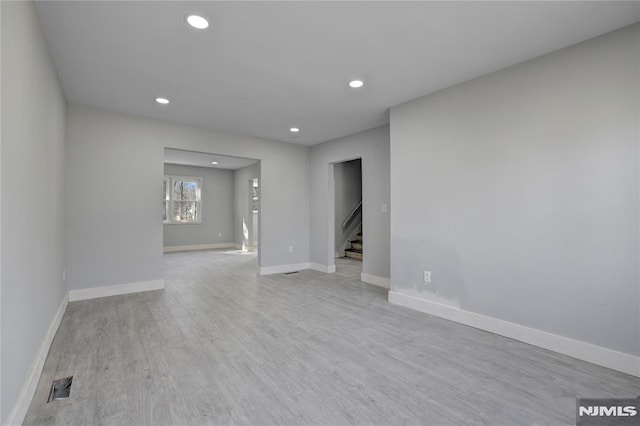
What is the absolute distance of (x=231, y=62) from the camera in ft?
8.96

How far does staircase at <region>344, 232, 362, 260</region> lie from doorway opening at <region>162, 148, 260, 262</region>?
2630mm

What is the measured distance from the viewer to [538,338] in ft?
8.47

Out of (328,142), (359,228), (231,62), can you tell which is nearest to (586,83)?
(231,62)

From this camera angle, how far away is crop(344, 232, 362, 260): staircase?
7409 millimetres

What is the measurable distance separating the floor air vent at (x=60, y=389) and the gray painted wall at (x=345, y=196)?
236 inches

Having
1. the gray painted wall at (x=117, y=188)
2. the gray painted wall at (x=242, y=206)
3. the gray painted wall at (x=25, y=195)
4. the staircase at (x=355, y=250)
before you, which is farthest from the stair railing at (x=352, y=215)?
the gray painted wall at (x=25, y=195)

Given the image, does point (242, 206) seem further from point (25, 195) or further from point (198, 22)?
point (25, 195)

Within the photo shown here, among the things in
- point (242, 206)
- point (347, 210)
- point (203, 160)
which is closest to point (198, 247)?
point (242, 206)

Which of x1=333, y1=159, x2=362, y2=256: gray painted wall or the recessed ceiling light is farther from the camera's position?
x1=333, y1=159, x2=362, y2=256: gray painted wall

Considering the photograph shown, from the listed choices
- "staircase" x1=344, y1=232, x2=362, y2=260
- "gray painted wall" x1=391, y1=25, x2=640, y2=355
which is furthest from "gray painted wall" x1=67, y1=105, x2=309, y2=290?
"staircase" x1=344, y1=232, x2=362, y2=260

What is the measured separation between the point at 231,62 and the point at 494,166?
2.67m

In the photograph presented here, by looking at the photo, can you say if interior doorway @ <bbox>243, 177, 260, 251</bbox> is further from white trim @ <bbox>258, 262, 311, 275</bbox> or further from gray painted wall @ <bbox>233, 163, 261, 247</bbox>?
white trim @ <bbox>258, 262, 311, 275</bbox>

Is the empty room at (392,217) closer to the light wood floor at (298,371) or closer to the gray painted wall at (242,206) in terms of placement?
the light wood floor at (298,371)

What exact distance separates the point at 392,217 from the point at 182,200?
708 centimetres
